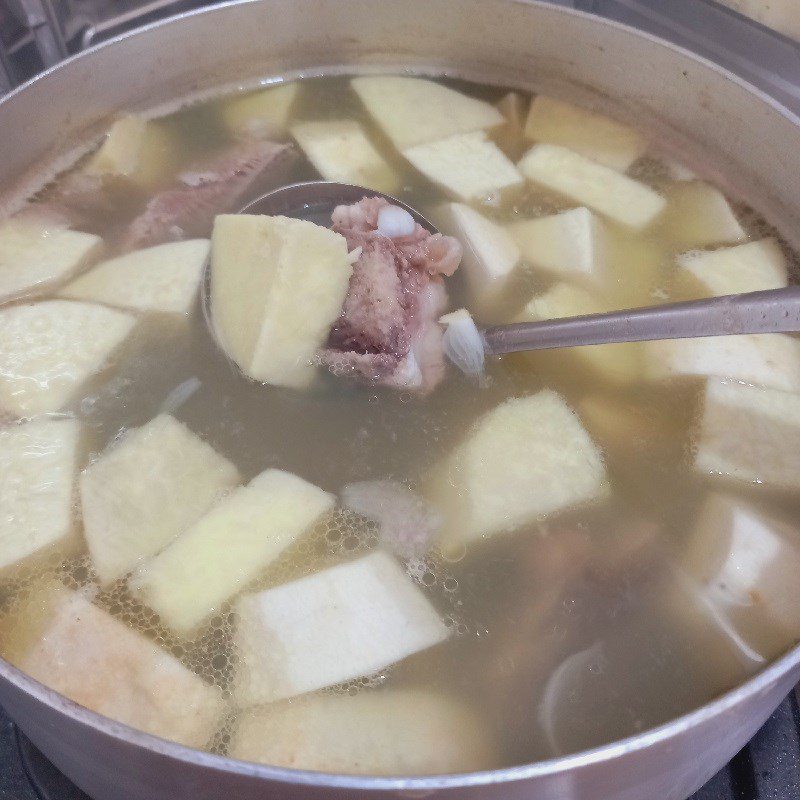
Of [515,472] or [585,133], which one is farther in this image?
[585,133]

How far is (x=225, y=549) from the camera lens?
2.91 feet

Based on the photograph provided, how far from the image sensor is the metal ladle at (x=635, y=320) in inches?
32.6

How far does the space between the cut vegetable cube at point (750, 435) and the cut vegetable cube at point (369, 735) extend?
45cm

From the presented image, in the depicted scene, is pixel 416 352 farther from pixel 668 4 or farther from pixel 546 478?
pixel 668 4

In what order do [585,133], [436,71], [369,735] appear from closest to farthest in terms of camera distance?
[369,735]
[585,133]
[436,71]

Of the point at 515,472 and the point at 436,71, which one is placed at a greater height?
the point at 436,71

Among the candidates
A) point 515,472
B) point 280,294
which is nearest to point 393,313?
point 280,294

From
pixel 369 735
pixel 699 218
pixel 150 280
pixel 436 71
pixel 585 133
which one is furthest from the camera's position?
pixel 436 71

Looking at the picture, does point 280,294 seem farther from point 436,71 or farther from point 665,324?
point 436,71

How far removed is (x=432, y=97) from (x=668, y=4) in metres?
0.49

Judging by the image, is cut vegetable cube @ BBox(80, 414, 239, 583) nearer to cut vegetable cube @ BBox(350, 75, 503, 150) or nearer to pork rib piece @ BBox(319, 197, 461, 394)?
pork rib piece @ BBox(319, 197, 461, 394)

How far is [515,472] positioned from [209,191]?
28.4 inches

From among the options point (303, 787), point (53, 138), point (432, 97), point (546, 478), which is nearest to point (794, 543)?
point (546, 478)

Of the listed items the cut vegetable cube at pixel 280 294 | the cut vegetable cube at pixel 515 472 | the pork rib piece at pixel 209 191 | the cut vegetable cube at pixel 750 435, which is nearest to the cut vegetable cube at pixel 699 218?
the cut vegetable cube at pixel 750 435
